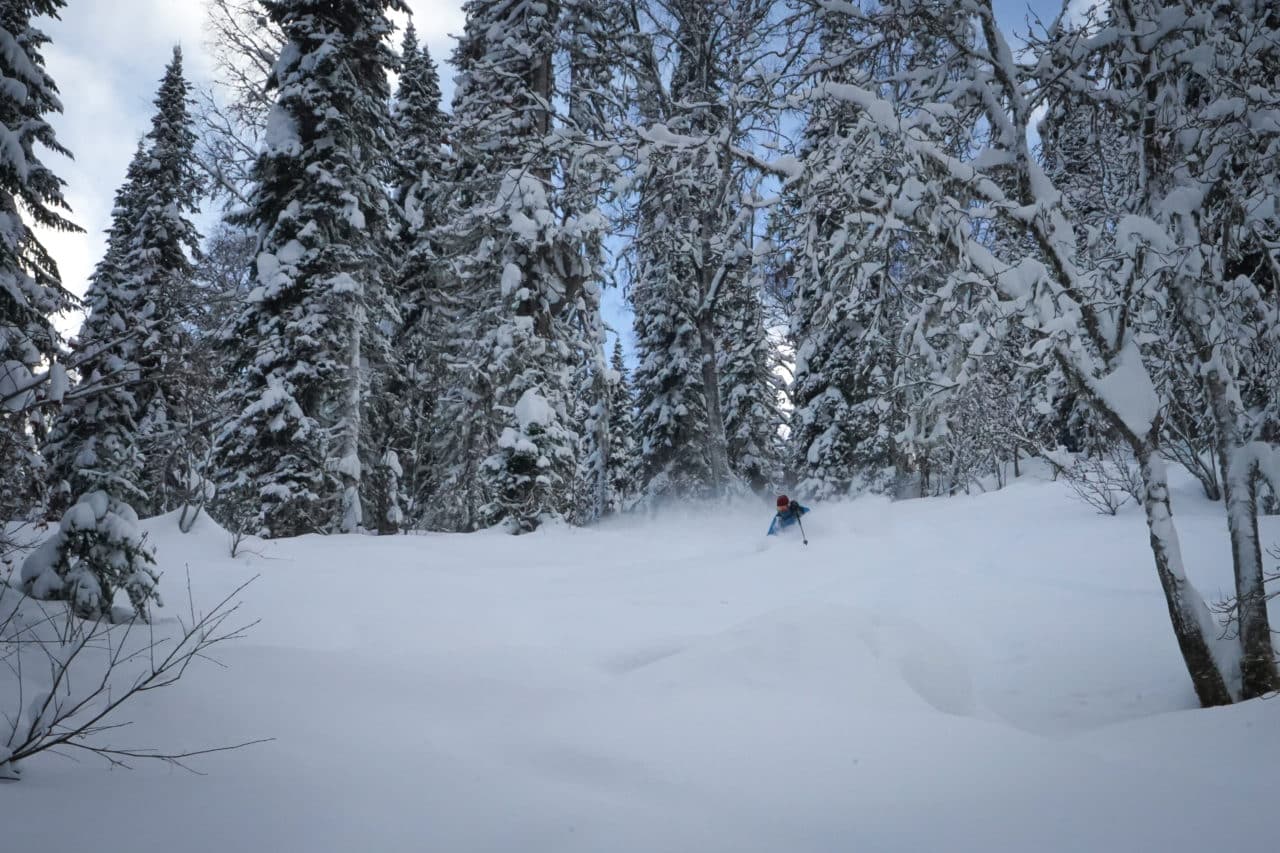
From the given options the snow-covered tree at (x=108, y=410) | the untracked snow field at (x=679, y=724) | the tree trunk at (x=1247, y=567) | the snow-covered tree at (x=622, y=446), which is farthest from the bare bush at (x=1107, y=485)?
the snow-covered tree at (x=622, y=446)

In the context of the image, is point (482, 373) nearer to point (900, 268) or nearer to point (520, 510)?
point (520, 510)

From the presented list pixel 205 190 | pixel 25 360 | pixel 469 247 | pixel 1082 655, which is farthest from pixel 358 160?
pixel 1082 655

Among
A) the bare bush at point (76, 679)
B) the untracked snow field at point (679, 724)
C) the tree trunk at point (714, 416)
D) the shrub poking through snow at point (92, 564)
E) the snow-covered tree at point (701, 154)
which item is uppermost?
the snow-covered tree at point (701, 154)

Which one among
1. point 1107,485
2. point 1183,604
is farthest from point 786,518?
point 1183,604

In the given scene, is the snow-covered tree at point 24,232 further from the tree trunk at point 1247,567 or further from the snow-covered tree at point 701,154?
the tree trunk at point 1247,567

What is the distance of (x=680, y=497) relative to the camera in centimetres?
2252

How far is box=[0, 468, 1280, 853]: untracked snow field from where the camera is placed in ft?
7.73

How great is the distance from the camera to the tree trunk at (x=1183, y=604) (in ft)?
12.6

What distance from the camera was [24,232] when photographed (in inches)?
349

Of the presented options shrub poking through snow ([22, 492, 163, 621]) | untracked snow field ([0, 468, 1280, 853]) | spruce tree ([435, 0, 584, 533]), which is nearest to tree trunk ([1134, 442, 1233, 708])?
untracked snow field ([0, 468, 1280, 853])

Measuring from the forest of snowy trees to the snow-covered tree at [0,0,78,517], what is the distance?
72 millimetres

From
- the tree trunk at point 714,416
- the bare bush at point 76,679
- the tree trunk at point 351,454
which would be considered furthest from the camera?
the tree trunk at point 714,416

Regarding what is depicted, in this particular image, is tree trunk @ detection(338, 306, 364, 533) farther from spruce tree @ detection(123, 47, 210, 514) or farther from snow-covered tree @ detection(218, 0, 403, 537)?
spruce tree @ detection(123, 47, 210, 514)

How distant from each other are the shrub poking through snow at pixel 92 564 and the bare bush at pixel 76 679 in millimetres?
110
